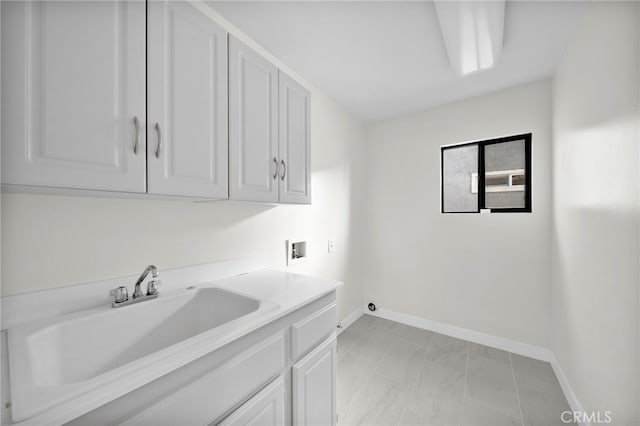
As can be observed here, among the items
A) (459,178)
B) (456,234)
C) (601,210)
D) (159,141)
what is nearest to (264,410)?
(159,141)

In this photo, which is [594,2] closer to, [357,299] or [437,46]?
[437,46]

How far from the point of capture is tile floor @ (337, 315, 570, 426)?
4.95 ft

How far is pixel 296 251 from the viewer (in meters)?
2.08

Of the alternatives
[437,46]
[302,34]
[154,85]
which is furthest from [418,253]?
[154,85]

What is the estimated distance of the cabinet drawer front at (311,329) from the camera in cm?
106

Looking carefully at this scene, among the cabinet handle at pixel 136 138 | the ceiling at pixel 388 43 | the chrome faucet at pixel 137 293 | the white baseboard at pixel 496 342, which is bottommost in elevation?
the white baseboard at pixel 496 342

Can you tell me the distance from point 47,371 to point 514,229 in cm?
300

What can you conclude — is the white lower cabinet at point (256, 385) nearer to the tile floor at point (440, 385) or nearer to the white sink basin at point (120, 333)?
the white sink basin at point (120, 333)

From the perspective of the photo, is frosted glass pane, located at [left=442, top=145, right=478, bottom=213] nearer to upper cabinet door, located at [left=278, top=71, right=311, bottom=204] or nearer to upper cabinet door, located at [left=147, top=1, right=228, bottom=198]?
upper cabinet door, located at [left=278, top=71, right=311, bottom=204]

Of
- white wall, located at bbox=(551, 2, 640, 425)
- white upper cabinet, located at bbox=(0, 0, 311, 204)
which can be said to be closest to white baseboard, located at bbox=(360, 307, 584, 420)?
white wall, located at bbox=(551, 2, 640, 425)

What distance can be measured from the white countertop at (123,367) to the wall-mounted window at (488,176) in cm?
203

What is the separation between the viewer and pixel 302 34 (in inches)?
61.7

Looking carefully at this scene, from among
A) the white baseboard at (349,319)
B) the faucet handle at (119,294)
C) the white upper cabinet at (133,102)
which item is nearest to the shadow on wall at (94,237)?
the faucet handle at (119,294)

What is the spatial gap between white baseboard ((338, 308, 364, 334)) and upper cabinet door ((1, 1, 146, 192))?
2293 mm
